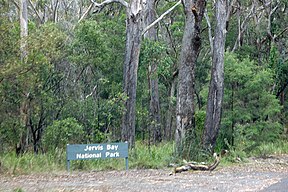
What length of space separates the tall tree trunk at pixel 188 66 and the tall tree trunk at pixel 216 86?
56.7 inches

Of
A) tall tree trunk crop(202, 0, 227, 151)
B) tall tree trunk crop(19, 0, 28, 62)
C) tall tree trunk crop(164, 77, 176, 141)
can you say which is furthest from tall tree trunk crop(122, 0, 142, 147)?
tall tree trunk crop(164, 77, 176, 141)

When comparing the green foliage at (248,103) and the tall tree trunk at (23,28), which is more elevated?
the tall tree trunk at (23,28)

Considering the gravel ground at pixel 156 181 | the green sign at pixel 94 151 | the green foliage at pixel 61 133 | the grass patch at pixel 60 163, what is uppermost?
the green foliage at pixel 61 133

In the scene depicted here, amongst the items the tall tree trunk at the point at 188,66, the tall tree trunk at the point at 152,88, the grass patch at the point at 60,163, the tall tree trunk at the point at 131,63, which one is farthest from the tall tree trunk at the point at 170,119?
the grass patch at the point at 60,163

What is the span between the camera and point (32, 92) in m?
20.6

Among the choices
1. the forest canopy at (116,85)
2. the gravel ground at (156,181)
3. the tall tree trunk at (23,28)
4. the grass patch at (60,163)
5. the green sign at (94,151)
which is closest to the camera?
the gravel ground at (156,181)

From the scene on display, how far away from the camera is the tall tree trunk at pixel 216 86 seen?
22875 millimetres

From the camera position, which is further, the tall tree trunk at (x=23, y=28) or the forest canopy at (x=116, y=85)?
the forest canopy at (x=116, y=85)

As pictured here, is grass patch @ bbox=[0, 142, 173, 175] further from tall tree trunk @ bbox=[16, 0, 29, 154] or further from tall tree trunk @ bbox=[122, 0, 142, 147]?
tall tree trunk @ bbox=[122, 0, 142, 147]

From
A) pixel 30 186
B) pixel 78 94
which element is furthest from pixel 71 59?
pixel 30 186

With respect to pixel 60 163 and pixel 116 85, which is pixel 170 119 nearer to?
pixel 116 85

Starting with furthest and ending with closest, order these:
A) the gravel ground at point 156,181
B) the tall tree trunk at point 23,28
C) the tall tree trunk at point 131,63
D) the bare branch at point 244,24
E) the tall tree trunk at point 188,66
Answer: the bare branch at point 244,24 < the tall tree trunk at point 131,63 < the tall tree trunk at point 188,66 < the tall tree trunk at point 23,28 < the gravel ground at point 156,181

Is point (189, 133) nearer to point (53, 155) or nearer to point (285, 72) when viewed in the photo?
point (53, 155)

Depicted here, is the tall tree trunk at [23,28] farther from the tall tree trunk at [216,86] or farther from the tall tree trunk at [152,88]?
the tall tree trunk at [152,88]
